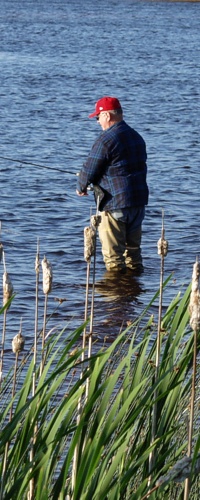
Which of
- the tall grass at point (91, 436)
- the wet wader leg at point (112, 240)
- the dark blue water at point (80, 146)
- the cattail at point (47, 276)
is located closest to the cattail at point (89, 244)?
the cattail at point (47, 276)

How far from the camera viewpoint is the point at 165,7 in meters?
66.2

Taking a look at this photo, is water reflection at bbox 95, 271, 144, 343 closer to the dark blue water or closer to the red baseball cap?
the dark blue water

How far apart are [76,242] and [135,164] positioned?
8.83 ft

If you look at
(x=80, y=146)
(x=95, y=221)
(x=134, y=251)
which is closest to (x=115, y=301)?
(x=134, y=251)

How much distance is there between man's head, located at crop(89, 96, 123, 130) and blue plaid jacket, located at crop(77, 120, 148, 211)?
2.0 inches

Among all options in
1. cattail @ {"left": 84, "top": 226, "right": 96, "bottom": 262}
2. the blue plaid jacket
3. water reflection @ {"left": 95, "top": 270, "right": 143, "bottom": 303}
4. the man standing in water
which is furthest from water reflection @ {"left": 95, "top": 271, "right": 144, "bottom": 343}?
cattail @ {"left": 84, "top": 226, "right": 96, "bottom": 262}

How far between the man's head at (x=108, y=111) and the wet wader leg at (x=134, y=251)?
107 centimetres

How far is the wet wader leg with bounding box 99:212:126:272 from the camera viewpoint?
9.44 meters

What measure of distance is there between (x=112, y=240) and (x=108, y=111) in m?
1.16

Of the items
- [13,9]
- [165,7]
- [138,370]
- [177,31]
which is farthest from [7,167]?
[165,7]

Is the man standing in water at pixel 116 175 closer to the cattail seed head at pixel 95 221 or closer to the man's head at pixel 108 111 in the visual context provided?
the man's head at pixel 108 111

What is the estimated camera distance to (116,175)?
9172mm

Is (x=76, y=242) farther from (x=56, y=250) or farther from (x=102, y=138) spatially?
(x=102, y=138)

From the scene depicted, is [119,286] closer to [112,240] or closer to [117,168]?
[112,240]
